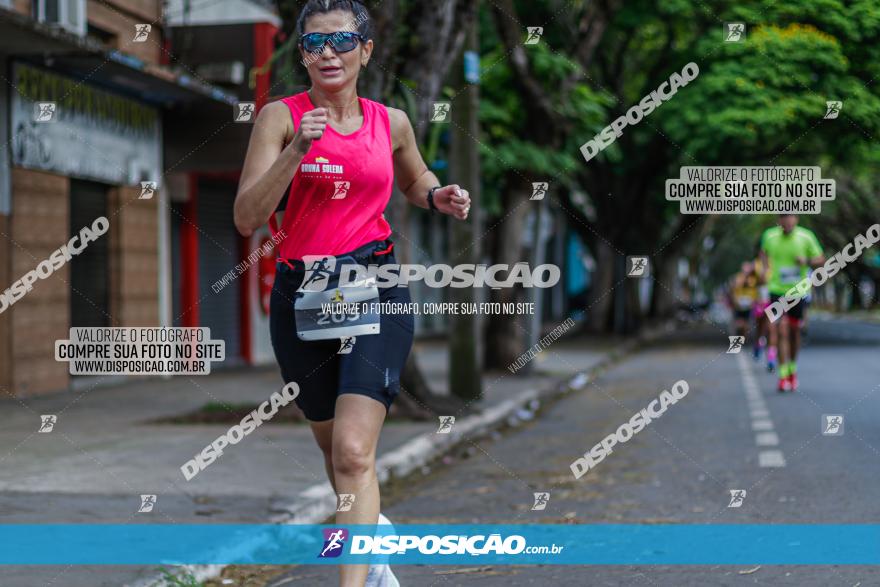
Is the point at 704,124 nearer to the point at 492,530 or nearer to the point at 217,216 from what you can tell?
the point at 217,216

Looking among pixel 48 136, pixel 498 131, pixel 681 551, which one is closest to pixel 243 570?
pixel 681 551

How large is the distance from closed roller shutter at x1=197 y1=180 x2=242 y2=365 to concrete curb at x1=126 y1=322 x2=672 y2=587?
6228 millimetres

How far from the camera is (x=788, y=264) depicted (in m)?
13.0

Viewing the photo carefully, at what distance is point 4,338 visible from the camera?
13641 mm

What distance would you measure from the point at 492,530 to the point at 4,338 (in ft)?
28.7

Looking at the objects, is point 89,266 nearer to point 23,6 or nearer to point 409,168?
point 23,6

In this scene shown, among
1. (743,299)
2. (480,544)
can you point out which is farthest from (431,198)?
(743,299)

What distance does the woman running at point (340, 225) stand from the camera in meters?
4.04
